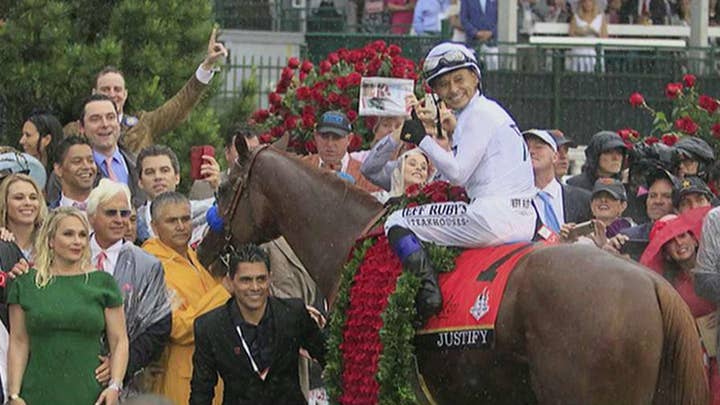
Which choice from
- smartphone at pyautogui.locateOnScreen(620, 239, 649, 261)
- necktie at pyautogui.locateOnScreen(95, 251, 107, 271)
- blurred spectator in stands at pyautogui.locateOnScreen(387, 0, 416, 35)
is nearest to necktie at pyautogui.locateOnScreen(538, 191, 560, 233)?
smartphone at pyautogui.locateOnScreen(620, 239, 649, 261)

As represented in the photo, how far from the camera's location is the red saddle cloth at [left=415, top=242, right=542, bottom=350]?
9773 millimetres

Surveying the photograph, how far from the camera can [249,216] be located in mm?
11320

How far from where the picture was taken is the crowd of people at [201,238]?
10.1 meters

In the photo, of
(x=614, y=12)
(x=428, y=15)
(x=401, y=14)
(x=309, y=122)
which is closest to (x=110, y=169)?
(x=309, y=122)

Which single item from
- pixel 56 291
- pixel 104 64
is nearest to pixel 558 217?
pixel 56 291

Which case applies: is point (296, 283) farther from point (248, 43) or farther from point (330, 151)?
point (248, 43)

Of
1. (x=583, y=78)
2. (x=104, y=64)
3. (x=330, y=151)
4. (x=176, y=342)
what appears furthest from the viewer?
(x=583, y=78)

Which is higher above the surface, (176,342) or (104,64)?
(104,64)

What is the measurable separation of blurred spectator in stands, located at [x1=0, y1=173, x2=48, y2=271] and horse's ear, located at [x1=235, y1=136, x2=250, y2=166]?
127 cm

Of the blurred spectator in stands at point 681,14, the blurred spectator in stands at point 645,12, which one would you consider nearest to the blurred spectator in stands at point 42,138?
the blurred spectator in stands at point 645,12

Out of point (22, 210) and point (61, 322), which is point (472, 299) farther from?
point (22, 210)

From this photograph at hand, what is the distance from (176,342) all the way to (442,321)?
1787 millimetres

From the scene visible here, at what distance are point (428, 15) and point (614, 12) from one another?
2.50 metres

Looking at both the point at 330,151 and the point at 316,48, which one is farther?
the point at 316,48
